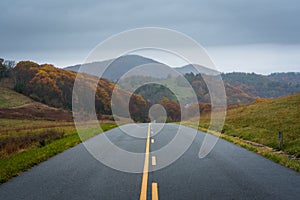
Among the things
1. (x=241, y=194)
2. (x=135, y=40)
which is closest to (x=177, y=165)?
(x=241, y=194)

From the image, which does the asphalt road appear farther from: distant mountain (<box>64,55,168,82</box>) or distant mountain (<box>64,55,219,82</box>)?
distant mountain (<box>64,55,219,82</box>)

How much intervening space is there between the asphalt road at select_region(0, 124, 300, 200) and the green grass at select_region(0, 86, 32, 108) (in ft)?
209

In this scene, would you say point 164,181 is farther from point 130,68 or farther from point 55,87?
point 55,87

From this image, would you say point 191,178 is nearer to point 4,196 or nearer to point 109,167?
point 109,167

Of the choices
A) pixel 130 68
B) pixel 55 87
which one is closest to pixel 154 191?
pixel 130 68

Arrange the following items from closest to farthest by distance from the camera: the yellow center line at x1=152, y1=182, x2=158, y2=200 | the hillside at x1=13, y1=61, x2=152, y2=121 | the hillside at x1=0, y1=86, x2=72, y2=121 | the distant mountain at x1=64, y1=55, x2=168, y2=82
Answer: the yellow center line at x1=152, y1=182, x2=158, y2=200 → the distant mountain at x1=64, y1=55, x2=168, y2=82 → the hillside at x1=0, y1=86, x2=72, y2=121 → the hillside at x1=13, y1=61, x2=152, y2=121

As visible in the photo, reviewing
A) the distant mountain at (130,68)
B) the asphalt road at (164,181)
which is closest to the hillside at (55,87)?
the distant mountain at (130,68)

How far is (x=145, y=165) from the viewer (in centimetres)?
988

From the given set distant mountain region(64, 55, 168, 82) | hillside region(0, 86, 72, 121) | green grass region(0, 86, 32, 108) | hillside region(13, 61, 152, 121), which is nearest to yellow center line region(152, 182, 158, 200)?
distant mountain region(64, 55, 168, 82)

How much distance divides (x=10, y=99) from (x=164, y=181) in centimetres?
7565

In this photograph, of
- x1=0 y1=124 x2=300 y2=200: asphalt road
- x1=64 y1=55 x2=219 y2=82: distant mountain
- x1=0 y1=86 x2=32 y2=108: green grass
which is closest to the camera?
x1=0 y1=124 x2=300 y2=200: asphalt road

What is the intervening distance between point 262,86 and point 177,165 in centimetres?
18447

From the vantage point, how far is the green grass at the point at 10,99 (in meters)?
68.7

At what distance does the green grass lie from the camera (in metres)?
68.7
